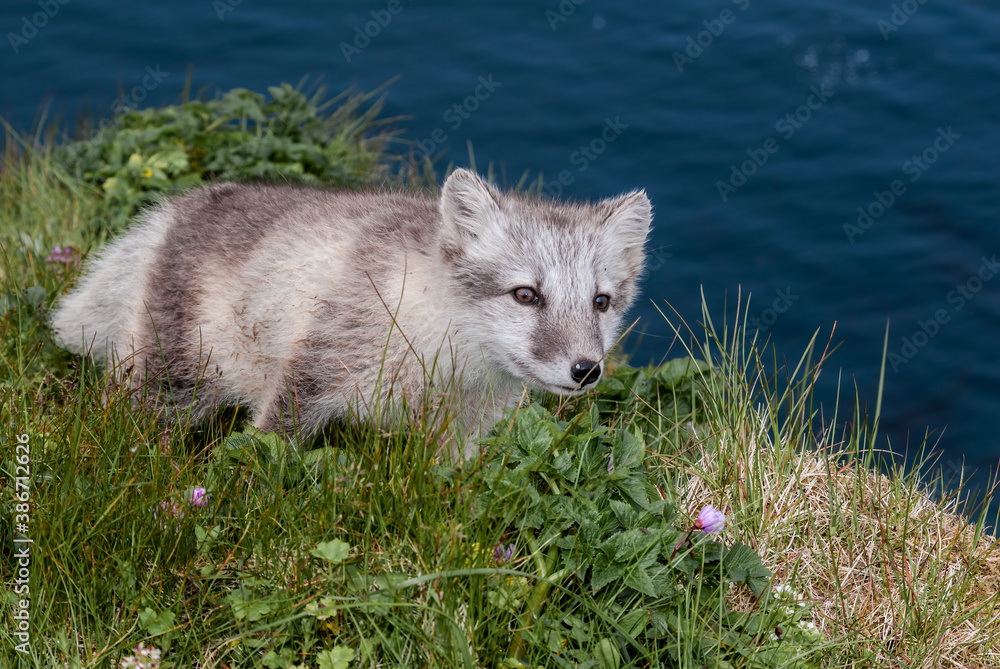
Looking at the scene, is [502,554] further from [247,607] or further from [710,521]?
[247,607]

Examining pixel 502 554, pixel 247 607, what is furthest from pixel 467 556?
pixel 247 607

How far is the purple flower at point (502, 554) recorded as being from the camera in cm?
353

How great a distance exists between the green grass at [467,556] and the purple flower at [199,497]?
0.03m

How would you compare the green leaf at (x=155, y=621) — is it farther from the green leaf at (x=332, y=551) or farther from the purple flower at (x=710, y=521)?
the purple flower at (x=710, y=521)

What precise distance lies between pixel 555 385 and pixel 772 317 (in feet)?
13.0

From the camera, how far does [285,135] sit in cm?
795

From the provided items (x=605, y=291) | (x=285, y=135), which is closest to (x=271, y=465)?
(x=605, y=291)

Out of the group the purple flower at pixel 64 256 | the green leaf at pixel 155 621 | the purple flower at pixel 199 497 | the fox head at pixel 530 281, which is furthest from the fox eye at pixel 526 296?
the purple flower at pixel 64 256

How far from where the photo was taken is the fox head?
4.27 meters

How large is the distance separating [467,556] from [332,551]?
0.51 metres

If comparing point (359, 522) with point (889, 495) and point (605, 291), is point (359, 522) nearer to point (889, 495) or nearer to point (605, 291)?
point (605, 291)

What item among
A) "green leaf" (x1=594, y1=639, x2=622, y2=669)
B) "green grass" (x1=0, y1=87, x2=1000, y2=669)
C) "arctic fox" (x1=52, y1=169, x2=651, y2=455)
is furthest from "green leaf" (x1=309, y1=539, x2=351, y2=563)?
"green leaf" (x1=594, y1=639, x2=622, y2=669)

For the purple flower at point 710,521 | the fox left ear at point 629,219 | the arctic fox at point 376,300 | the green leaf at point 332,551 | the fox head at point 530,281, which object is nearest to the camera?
the green leaf at point 332,551

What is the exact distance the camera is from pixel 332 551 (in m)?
3.50
